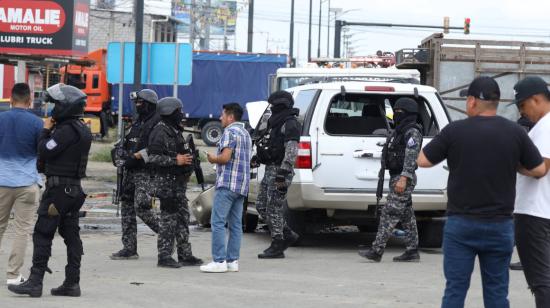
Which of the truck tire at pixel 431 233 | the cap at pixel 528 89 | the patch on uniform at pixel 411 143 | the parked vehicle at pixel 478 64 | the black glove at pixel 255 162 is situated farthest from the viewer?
the parked vehicle at pixel 478 64

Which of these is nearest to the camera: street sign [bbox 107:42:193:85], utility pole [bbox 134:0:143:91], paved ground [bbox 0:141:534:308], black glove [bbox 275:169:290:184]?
paved ground [bbox 0:141:534:308]

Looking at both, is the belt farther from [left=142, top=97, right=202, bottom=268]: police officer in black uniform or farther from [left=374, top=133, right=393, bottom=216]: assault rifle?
[left=374, top=133, right=393, bottom=216]: assault rifle

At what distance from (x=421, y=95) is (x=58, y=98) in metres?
4.67

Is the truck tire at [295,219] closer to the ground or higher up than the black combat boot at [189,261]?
higher up

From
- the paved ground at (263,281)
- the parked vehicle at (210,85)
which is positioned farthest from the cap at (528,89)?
the parked vehicle at (210,85)

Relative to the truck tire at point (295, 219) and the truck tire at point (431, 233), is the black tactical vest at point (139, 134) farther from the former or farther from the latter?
the truck tire at point (431, 233)

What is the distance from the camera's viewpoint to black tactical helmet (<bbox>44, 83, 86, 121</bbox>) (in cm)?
854

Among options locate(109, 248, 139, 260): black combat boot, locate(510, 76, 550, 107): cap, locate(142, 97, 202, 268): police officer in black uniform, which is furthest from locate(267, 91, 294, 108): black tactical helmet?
locate(510, 76, 550, 107): cap

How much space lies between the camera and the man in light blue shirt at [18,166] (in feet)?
28.9

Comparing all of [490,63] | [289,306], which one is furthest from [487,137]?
[490,63]

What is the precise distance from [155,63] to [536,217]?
12780 millimetres

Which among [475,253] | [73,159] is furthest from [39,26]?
[475,253]

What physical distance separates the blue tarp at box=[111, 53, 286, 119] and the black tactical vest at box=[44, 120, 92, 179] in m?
30.3

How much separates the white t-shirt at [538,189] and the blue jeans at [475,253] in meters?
0.32
